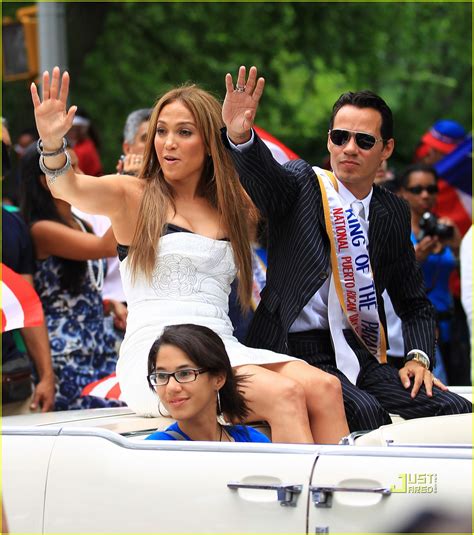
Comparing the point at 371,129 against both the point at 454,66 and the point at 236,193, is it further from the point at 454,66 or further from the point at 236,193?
the point at 454,66

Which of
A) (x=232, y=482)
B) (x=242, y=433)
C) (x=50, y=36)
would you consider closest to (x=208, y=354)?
(x=242, y=433)

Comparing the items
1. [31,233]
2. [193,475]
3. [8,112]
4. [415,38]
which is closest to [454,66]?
[415,38]

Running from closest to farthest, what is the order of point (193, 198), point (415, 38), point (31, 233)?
point (193, 198), point (31, 233), point (415, 38)

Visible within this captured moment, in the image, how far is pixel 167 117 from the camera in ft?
15.0

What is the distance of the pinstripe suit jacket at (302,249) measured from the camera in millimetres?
4379

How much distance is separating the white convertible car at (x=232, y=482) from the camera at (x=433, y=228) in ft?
11.0

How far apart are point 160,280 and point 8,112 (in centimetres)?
962

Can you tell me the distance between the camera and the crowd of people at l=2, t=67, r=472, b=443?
4031 millimetres

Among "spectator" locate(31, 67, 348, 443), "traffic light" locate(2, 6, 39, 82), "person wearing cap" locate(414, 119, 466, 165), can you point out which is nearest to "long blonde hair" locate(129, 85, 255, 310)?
"spectator" locate(31, 67, 348, 443)

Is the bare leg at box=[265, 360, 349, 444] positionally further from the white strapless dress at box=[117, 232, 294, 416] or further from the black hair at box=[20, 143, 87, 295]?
the black hair at box=[20, 143, 87, 295]

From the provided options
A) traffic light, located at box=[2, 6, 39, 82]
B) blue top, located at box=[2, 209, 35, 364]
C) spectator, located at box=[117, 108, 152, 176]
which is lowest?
blue top, located at box=[2, 209, 35, 364]

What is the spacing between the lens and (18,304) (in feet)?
16.3

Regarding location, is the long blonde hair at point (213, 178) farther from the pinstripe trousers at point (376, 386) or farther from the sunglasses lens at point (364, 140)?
the sunglasses lens at point (364, 140)

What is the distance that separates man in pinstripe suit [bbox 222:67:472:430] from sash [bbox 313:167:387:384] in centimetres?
3
